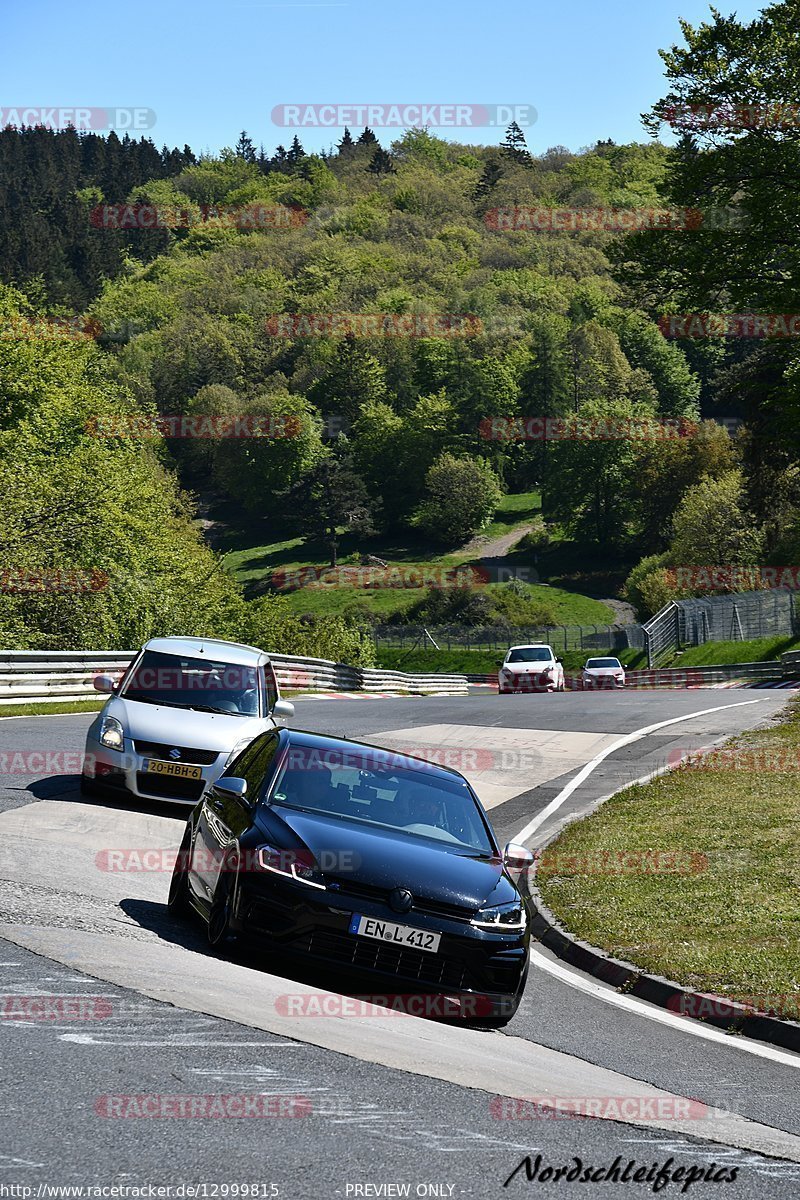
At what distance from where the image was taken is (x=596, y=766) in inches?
833

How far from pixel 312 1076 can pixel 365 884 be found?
2302 mm

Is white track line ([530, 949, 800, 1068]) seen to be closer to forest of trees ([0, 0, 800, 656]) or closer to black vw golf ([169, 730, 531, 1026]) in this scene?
black vw golf ([169, 730, 531, 1026])

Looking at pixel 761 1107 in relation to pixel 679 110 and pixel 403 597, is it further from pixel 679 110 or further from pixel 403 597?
pixel 403 597

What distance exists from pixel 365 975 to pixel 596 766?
45.8 ft

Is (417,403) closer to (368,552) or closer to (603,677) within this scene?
(368,552)

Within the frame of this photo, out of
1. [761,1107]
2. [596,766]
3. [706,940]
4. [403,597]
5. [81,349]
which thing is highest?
[81,349]

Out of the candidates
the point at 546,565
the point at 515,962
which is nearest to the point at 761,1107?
the point at 515,962

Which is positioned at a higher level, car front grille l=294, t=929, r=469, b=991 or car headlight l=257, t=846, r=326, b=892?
car headlight l=257, t=846, r=326, b=892

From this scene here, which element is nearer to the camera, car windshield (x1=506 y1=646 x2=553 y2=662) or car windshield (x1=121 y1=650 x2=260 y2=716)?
car windshield (x1=121 y1=650 x2=260 y2=716)

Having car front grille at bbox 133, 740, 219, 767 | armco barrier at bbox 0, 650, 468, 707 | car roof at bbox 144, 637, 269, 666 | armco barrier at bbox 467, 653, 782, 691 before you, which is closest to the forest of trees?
armco barrier at bbox 0, 650, 468, 707

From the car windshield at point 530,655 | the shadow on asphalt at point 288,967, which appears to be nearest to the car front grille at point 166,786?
the shadow on asphalt at point 288,967

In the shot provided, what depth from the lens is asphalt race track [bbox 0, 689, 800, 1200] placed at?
4496 millimetres

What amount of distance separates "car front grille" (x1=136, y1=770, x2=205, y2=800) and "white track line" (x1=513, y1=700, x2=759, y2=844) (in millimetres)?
4017

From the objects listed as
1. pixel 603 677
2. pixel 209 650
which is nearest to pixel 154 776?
pixel 209 650
